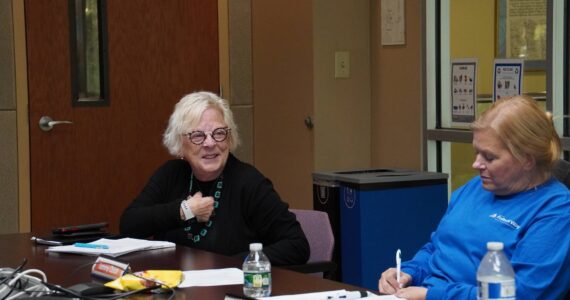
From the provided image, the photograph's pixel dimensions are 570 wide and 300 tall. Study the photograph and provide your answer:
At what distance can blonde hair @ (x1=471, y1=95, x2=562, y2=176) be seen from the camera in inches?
105

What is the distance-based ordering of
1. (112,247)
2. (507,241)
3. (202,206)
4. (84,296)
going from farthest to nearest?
1. (202,206)
2. (112,247)
3. (507,241)
4. (84,296)

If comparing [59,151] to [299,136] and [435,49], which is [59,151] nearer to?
[299,136]

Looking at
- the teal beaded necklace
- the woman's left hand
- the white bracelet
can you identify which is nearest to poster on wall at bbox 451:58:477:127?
the teal beaded necklace

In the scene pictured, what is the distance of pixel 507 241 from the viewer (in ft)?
8.65

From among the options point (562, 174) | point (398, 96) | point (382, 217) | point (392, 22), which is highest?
point (392, 22)

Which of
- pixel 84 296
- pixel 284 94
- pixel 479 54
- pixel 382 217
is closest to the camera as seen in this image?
pixel 84 296

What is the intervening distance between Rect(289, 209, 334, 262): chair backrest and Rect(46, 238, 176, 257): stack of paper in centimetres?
53

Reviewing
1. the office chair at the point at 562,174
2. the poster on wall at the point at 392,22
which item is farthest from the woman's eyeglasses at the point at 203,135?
the poster on wall at the point at 392,22

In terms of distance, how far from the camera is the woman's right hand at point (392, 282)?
2863 millimetres

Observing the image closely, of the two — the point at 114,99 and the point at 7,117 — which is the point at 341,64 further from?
the point at 7,117

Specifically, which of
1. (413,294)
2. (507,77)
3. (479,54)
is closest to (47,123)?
(479,54)

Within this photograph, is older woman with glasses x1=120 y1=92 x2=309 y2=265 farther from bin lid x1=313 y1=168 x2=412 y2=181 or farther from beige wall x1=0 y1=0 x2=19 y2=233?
beige wall x1=0 y1=0 x2=19 y2=233

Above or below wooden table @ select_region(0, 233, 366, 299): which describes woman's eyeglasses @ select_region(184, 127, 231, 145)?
above

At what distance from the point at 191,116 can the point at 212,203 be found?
342 mm
